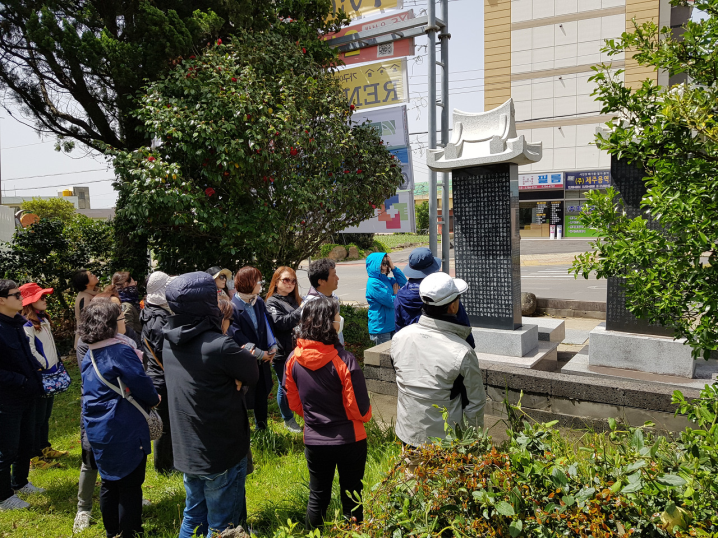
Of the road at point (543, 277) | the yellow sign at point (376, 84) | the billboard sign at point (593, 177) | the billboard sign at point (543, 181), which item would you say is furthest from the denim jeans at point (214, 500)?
the billboard sign at point (543, 181)

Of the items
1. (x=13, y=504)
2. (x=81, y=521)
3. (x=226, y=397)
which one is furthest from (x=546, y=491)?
(x=13, y=504)

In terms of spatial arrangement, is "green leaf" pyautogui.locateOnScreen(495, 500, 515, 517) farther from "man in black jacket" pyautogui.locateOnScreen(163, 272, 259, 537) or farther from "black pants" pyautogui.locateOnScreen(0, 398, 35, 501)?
"black pants" pyautogui.locateOnScreen(0, 398, 35, 501)

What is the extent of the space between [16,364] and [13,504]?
1.08 m

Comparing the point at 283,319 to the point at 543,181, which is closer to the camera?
the point at 283,319

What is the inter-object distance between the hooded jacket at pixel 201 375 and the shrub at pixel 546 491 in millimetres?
1024

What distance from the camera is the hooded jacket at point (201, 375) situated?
2.73m

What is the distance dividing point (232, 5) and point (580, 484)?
8.78m

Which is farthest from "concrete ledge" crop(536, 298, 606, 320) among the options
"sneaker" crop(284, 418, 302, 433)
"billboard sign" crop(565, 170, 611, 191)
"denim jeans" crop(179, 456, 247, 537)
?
"billboard sign" crop(565, 170, 611, 191)

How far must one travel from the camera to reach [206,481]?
2855mm

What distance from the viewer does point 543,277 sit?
1800 centimetres

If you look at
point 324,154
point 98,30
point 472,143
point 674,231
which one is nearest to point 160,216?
point 324,154

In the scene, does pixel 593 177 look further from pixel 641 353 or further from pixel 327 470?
pixel 327 470

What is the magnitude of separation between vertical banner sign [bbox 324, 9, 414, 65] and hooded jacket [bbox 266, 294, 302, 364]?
20.4 ft

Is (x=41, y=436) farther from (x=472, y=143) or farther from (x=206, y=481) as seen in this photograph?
(x=472, y=143)
